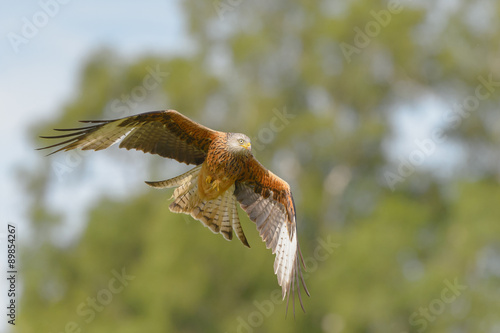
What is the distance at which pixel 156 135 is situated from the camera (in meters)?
9.52

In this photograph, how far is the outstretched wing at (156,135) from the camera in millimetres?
8945

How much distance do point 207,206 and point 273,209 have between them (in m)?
0.82

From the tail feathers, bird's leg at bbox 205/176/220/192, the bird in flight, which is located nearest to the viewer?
the bird in flight

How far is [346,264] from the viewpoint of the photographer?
27.9 metres

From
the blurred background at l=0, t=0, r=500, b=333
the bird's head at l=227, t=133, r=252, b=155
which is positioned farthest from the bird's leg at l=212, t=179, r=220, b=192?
the blurred background at l=0, t=0, r=500, b=333

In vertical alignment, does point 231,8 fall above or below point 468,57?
below

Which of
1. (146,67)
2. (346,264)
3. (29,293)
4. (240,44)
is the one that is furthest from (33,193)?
(346,264)

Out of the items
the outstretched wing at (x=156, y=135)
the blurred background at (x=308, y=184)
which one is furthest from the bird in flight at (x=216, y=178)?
the blurred background at (x=308, y=184)

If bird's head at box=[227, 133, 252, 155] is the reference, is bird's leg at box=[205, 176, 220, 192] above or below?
below

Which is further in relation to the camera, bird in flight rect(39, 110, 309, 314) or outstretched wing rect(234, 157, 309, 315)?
outstretched wing rect(234, 157, 309, 315)

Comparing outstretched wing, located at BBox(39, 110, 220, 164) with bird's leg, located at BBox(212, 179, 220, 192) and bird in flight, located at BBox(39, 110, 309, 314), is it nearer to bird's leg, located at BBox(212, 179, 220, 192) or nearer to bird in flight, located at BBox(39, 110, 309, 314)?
bird in flight, located at BBox(39, 110, 309, 314)

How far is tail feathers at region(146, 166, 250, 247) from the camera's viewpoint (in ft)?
32.1

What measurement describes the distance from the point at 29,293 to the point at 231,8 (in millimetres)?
12517

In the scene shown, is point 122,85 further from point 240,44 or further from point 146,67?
point 240,44
